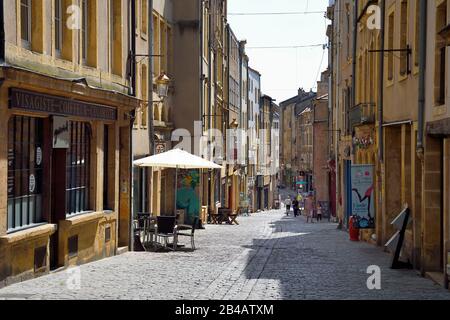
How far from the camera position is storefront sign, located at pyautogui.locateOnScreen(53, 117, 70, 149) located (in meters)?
14.6

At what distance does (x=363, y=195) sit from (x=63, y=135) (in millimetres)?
9986

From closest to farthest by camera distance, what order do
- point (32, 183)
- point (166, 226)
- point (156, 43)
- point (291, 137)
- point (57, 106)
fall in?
point (32, 183) → point (57, 106) → point (166, 226) → point (156, 43) → point (291, 137)

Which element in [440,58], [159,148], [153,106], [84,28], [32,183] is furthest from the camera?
[153,106]

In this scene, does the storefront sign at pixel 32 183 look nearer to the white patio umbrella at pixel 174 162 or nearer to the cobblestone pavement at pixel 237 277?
the cobblestone pavement at pixel 237 277

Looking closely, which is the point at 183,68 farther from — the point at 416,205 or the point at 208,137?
the point at 416,205

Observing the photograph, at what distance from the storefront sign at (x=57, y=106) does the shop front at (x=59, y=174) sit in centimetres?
2

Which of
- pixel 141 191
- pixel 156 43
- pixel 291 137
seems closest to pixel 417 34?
pixel 141 191

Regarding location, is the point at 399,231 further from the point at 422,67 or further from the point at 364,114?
the point at 364,114

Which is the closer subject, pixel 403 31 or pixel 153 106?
pixel 403 31

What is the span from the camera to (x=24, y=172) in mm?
13625

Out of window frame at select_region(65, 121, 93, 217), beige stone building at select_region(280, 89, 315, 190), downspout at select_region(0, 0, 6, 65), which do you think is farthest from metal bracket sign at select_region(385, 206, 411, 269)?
beige stone building at select_region(280, 89, 315, 190)

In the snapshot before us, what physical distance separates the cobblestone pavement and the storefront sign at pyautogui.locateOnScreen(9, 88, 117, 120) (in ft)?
9.02

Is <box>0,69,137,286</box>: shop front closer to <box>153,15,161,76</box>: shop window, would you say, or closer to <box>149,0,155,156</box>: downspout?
<box>149,0,155,156</box>: downspout
